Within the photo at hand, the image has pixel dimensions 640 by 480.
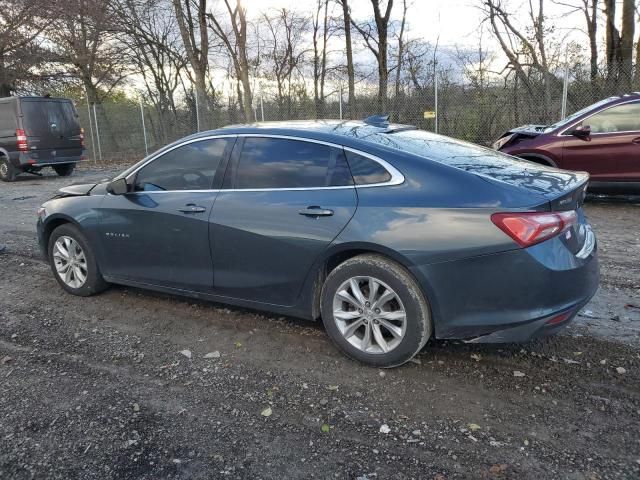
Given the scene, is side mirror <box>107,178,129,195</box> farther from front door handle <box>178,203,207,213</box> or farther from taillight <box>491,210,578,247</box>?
taillight <box>491,210,578,247</box>

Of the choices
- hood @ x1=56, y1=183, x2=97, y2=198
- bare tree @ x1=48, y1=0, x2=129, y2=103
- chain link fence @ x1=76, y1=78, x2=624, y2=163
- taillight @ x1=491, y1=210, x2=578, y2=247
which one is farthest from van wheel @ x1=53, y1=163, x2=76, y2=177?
taillight @ x1=491, y1=210, x2=578, y2=247

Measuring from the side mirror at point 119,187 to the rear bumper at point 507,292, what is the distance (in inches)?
104

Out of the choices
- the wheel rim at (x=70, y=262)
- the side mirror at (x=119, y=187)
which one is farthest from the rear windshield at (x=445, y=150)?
the wheel rim at (x=70, y=262)

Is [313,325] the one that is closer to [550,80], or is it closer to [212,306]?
[212,306]

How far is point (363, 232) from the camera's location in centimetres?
332

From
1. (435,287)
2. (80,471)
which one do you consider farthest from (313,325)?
(80,471)

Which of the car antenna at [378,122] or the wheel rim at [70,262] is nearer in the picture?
the car antenna at [378,122]

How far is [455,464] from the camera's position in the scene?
8.30 ft

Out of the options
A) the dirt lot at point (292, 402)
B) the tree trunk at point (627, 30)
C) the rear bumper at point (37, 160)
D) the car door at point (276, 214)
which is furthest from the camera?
the tree trunk at point (627, 30)

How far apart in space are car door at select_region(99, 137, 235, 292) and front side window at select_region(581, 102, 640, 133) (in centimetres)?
649

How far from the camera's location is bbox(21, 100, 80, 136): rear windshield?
14.1 metres

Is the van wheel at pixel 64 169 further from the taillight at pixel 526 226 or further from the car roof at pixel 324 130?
the taillight at pixel 526 226

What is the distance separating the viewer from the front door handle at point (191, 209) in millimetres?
4009

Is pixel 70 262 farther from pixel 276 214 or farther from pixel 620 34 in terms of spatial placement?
pixel 620 34
